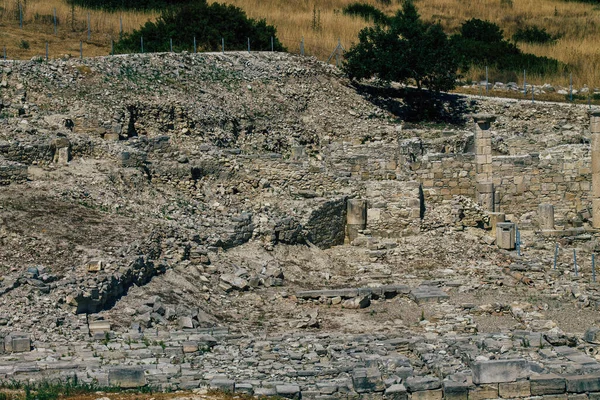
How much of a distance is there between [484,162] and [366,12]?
2489 centimetres

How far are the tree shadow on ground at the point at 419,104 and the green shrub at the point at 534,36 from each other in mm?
13557

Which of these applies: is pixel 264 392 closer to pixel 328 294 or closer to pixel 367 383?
pixel 367 383

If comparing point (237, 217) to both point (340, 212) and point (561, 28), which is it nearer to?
point (340, 212)

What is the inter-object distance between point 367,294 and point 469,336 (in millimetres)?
4434

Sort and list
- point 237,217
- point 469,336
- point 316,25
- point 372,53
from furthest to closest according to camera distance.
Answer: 1. point 316,25
2. point 372,53
3. point 237,217
4. point 469,336

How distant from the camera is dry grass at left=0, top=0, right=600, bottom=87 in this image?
52.1 metres

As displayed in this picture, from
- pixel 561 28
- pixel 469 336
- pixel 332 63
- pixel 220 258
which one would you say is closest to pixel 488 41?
pixel 561 28

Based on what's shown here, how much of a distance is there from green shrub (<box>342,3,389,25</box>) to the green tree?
38.8ft

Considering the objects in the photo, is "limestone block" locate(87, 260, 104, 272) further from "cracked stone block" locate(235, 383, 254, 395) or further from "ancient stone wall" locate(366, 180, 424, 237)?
"ancient stone wall" locate(366, 180, 424, 237)

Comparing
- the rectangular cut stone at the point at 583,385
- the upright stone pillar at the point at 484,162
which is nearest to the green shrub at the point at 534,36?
the upright stone pillar at the point at 484,162

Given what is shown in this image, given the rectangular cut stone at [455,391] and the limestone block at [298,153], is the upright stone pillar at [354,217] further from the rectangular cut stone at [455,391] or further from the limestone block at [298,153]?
the rectangular cut stone at [455,391]

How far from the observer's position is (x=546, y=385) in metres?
26.0

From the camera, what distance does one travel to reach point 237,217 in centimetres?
3666

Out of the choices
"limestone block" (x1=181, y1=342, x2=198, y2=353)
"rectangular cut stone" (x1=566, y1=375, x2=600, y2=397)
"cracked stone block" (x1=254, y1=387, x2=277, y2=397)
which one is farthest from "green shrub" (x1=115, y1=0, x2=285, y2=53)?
"rectangular cut stone" (x1=566, y1=375, x2=600, y2=397)
